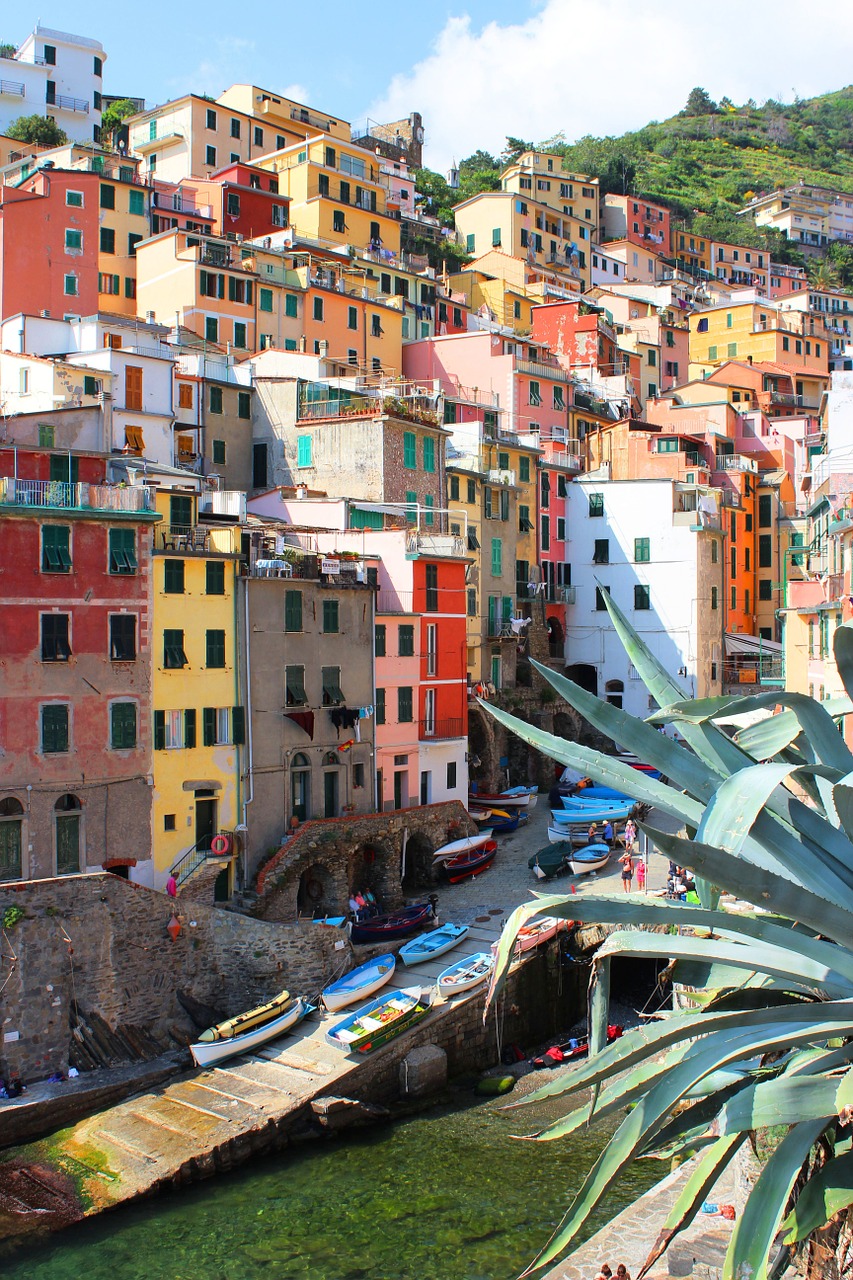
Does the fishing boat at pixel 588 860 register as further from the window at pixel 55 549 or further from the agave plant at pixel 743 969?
the agave plant at pixel 743 969

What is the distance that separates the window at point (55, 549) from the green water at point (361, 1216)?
50.1 feet

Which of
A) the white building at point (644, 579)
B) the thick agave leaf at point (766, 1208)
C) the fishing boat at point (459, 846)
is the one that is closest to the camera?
the thick agave leaf at point (766, 1208)

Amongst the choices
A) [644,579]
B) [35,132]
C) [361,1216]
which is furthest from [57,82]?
[361,1216]

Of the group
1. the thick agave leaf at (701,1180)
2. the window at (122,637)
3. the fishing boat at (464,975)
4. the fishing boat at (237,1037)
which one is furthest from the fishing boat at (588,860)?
the thick agave leaf at (701,1180)

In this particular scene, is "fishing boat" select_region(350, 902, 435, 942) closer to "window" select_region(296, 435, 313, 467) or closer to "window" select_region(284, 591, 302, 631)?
"window" select_region(284, 591, 302, 631)

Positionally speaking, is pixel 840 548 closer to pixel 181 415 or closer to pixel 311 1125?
pixel 311 1125

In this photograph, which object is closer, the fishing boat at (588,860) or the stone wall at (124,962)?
the stone wall at (124,962)

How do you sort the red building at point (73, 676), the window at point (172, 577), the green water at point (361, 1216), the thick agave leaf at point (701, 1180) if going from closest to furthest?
1. the thick agave leaf at point (701, 1180)
2. the green water at point (361, 1216)
3. the red building at point (73, 676)
4. the window at point (172, 577)

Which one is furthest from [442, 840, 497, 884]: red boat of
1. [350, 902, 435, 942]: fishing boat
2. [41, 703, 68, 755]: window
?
[41, 703, 68, 755]: window

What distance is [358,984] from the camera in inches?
1211

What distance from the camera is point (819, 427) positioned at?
72.8 meters

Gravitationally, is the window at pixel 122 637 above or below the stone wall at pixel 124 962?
above

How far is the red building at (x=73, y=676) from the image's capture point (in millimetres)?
30406

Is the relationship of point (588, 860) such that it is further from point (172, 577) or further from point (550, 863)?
point (172, 577)
